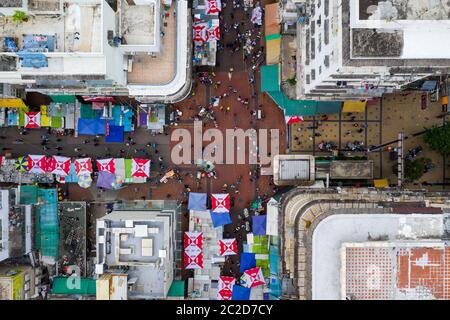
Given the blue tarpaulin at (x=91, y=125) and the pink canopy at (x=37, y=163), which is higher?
the blue tarpaulin at (x=91, y=125)

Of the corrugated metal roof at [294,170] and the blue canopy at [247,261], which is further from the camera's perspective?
the blue canopy at [247,261]

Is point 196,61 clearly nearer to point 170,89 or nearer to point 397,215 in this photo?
point 170,89

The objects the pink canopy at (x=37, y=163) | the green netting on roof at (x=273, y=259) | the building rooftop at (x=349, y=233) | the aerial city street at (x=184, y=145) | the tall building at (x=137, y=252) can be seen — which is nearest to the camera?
the building rooftop at (x=349, y=233)

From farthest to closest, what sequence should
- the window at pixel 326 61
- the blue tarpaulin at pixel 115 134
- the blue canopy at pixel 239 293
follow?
the blue tarpaulin at pixel 115 134 → the blue canopy at pixel 239 293 → the window at pixel 326 61

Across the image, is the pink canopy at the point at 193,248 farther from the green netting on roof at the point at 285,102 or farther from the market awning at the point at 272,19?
the market awning at the point at 272,19

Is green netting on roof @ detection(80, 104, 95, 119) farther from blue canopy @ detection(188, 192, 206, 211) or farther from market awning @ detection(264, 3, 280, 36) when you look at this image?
market awning @ detection(264, 3, 280, 36)

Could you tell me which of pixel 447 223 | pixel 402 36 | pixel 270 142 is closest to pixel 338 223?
pixel 447 223

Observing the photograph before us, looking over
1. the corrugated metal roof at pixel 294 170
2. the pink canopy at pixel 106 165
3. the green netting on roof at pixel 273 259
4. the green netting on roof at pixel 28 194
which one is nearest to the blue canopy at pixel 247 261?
the green netting on roof at pixel 273 259
